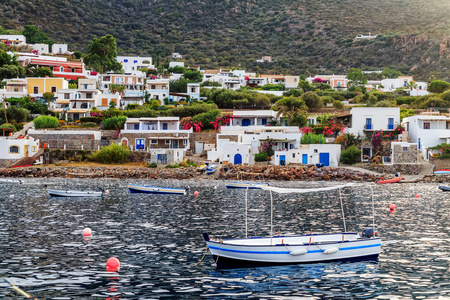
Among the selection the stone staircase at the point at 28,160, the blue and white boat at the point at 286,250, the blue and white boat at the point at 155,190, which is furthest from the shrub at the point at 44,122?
the blue and white boat at the point at 286,250

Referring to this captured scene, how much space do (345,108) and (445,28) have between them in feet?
262

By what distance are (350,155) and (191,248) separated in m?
53.4

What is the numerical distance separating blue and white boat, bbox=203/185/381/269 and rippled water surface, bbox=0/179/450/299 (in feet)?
1.18

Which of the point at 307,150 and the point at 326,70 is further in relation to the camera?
the point at 326,70

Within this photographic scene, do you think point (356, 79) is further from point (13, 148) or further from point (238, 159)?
point (13, 148)

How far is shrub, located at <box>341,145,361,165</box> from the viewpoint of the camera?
7669cm

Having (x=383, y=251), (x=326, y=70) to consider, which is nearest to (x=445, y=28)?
(x=326, y=70)

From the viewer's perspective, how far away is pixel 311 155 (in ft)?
249

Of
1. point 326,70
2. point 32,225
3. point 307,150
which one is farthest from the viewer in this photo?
point 326,70

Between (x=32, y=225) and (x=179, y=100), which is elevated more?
(x=179, y=100)

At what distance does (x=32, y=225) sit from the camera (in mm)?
33469

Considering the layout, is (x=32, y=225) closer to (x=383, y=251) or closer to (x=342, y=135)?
(x=383, y=251)

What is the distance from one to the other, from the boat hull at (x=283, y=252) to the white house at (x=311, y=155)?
5129 cm

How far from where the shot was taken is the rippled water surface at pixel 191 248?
19984 millimetres
